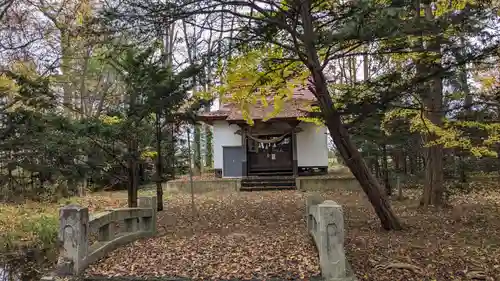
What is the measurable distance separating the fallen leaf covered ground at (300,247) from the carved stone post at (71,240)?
246 mm

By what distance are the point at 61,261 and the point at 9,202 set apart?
30.4 ft

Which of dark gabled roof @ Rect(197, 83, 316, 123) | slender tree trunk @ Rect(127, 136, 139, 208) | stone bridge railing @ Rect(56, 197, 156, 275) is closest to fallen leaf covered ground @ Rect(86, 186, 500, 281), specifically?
stone bridge railing @ Rect(56, 197, 156, 275)

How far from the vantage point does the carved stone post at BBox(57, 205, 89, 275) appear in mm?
4438

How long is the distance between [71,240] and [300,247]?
3052mm

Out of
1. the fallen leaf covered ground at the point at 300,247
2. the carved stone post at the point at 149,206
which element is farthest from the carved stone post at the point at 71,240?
the carved stone post at the point at 149,206

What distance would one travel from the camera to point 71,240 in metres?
4.47

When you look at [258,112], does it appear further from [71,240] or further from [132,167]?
[71,240]

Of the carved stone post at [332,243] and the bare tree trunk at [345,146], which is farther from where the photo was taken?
the bare tree trunk at [345,146]

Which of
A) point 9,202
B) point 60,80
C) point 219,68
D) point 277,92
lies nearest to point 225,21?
point 219,68

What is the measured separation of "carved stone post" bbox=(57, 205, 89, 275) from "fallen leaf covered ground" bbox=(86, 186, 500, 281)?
246 mm

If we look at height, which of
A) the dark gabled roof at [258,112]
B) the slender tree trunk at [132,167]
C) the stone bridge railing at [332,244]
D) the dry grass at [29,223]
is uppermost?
the dark gabled roof at [258,112]

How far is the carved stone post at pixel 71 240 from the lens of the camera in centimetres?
444

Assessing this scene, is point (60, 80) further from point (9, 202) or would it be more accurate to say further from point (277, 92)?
point (277, 92)

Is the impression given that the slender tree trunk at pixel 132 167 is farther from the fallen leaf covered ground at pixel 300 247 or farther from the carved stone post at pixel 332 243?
the carved stone post at pixel 332 243
